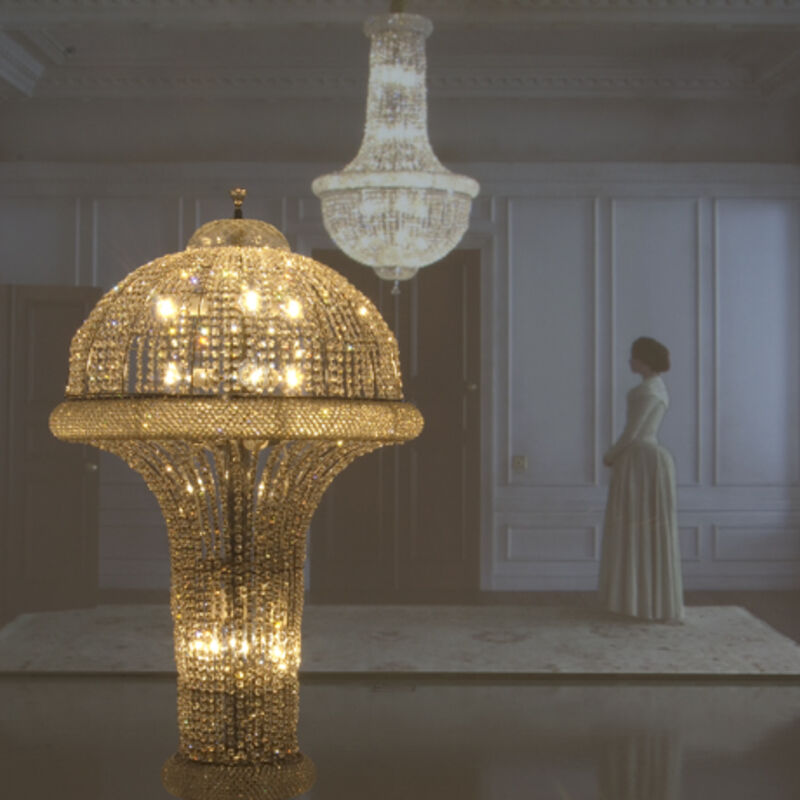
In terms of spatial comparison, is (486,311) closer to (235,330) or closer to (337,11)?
(337,11)

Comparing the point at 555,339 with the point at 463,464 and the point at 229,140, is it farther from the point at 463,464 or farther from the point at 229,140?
the point at 229,140

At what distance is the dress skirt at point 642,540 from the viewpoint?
5641 mm

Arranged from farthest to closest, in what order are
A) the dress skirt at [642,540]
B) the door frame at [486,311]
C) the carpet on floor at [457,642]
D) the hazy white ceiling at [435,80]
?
the door frame at [486,311], the dress skirt at [642,540], the hazy white ceiling at [435,80], the carpet on floor at [457,642]

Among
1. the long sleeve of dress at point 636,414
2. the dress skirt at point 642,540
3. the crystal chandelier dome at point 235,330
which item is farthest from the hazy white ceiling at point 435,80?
the crystal chandelier dome at point 235,330

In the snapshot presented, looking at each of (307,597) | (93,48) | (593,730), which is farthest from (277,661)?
(93,48)

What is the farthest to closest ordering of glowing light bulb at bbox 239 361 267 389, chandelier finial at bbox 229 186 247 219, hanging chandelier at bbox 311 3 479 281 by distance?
1. hanging chandelier at bbox 311 3 479 281
2. chandelier finial at bbox 229 186 247 219
3. glowing light bulb at bbox 239 361 267 389

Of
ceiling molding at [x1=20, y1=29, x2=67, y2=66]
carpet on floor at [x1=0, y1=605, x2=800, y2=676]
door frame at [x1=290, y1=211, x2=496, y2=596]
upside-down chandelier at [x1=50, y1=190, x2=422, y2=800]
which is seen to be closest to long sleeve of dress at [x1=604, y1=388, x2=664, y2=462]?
door frame at [x1=290, y1=211, x2=496, y2=596]

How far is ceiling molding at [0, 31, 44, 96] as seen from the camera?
17.6 ft

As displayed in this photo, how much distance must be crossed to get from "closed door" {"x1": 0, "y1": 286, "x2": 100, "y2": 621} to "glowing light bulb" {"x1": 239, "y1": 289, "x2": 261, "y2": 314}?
337cm

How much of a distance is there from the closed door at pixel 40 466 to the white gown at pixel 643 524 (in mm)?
2386

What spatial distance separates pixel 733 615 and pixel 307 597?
1.93 metres

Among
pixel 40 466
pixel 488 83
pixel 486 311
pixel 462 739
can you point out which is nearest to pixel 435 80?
pixel 488 83

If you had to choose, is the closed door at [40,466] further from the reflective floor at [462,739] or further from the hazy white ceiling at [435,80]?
the reflective floor at [462,739]

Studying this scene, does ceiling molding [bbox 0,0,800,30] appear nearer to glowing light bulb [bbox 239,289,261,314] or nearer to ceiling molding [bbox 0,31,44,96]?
ceiling molding [bbox 0,31,44,96]
